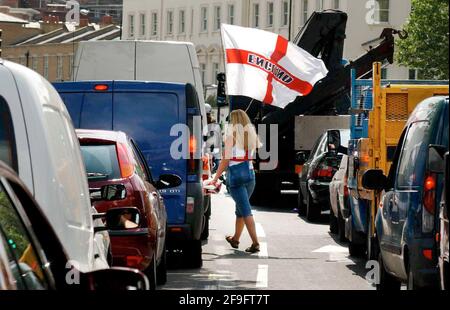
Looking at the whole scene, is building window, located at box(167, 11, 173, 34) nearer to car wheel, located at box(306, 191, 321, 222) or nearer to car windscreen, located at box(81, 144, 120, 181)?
car wheel, located at box(306, 191, 321, 222)

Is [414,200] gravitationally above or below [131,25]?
below

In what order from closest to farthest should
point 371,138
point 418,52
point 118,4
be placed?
point 371,138 < point 418,52 < point 118,4

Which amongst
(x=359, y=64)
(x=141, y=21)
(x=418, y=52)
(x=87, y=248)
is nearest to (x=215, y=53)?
(x=141, y=21)

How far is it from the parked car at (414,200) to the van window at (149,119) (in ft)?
12.7

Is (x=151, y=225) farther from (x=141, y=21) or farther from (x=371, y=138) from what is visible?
(x=141, y=21)

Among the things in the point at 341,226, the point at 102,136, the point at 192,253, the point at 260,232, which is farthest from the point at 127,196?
the point at 260,232

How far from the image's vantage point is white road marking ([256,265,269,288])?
14677 mm

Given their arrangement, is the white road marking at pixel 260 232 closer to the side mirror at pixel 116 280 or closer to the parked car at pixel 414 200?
the parked car at pixel 414 200

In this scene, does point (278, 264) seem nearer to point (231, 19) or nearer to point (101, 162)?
point (101, 162)

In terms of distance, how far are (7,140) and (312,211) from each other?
65.4 ft

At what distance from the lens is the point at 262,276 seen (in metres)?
15.6

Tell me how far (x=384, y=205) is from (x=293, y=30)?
93.4m

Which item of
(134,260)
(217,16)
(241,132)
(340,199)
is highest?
(217,16)

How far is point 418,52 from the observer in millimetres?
78938
